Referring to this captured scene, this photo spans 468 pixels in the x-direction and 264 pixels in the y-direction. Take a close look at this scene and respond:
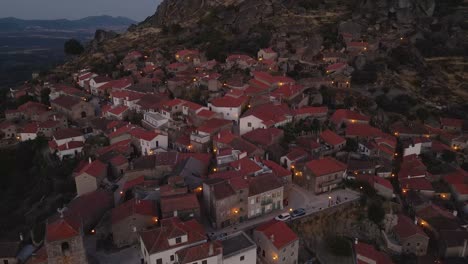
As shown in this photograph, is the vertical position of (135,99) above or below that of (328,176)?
above

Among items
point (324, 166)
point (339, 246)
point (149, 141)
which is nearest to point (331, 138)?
point (324, 166)

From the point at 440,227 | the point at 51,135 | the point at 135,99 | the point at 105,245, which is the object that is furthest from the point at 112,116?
the point at 440,227

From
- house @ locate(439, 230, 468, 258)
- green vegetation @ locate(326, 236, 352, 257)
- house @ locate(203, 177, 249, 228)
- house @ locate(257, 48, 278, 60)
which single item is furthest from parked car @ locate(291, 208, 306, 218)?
house @ locate(257, 48, 278, 60)

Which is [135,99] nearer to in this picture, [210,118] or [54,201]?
[210,118]

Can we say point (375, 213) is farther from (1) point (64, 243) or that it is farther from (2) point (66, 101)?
(2) point (66, 101)

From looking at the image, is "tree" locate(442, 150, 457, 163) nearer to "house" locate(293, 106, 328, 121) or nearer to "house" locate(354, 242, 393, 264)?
"house" locate(293, 106, 328, 121)

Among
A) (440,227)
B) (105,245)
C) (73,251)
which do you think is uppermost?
(73,251)
